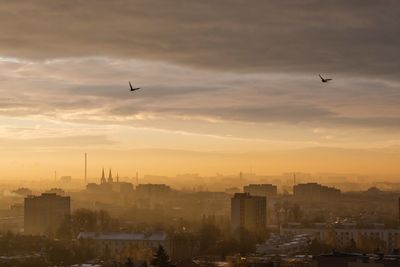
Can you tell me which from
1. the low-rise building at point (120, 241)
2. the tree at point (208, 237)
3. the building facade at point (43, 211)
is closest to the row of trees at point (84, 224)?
the low-rise building at point (120, 241)

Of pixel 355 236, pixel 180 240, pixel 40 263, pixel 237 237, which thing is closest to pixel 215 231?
pixel 237 237

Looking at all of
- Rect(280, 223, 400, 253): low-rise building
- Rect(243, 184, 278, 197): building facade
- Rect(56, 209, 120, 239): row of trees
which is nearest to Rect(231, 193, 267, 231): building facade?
Rect(280, 223, 400, 253): low-rise building

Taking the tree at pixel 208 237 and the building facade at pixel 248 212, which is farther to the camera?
the building facade at pixel 248 212

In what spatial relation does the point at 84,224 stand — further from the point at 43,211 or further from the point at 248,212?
the point at 248,212

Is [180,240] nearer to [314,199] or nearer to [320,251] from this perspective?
[320,251]

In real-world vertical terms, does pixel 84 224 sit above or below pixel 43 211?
below

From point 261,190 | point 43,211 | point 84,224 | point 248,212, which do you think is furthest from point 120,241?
point 261,190

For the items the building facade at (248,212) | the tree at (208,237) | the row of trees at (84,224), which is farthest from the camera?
the building facade at (248,212)

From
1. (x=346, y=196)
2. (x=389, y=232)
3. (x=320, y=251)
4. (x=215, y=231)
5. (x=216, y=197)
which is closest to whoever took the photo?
(x=320, y=251)

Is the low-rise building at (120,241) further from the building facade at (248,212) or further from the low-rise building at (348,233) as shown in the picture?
the building facade at (248,212)

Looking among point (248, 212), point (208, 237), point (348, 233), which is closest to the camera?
point (208, 237)

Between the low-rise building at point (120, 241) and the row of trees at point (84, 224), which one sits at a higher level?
the row of trees at point (84, 224)
